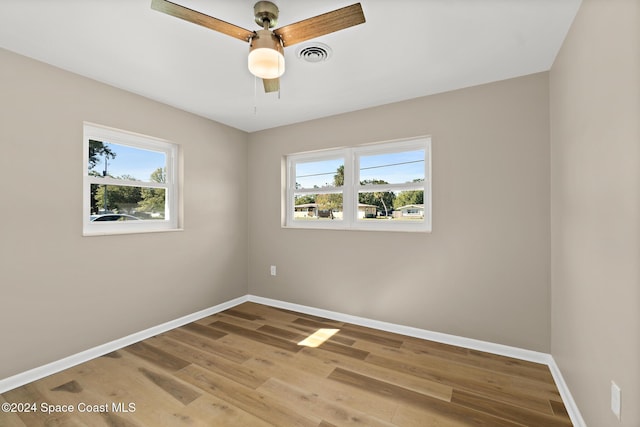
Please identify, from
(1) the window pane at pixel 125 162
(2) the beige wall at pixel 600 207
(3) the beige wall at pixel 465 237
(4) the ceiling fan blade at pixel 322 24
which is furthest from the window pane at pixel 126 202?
(2) the beige wall at pixel 600 207

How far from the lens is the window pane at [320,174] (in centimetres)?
349

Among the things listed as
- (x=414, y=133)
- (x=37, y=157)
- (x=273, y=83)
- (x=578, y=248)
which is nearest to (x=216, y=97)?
(x=273, y=83)

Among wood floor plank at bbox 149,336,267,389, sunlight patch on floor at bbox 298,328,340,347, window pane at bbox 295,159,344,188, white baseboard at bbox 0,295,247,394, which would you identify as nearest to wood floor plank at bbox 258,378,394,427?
wood floor plank at bbox 149,336,267,389

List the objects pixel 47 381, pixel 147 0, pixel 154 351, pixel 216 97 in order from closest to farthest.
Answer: pixel 147 0, pixel 47 381, pixel 154 351, pixel 216 97

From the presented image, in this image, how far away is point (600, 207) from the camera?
55.1 inches

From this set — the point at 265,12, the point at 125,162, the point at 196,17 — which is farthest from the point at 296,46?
the point at 125,162

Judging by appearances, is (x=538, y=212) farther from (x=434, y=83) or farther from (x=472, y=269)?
(x=434, y=83)

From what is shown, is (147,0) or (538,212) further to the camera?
(538,212)

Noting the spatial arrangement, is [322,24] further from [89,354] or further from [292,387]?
[89,354]

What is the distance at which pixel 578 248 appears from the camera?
1.70 m

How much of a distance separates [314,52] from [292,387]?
2446 millimetres

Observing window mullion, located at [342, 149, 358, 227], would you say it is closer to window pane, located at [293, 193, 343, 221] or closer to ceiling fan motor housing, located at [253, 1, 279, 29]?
window pane, located at [293, 193, 343, 221]

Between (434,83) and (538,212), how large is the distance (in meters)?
1.42

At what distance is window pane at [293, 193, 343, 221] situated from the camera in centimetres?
351
